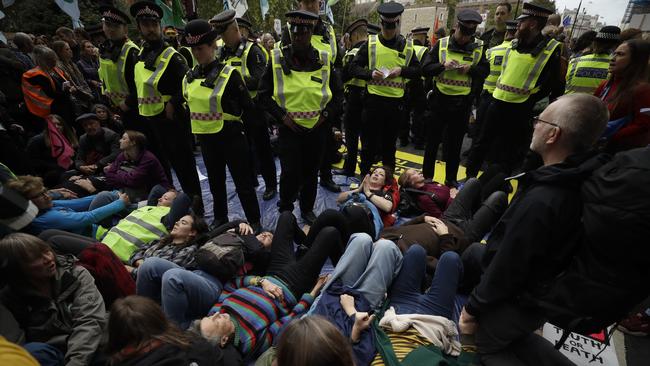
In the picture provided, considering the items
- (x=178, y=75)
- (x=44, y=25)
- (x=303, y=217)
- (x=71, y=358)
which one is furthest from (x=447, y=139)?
(x=44, y=25)

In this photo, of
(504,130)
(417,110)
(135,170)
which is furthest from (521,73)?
(135,170)

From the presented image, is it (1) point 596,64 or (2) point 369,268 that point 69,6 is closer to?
(2) point 369,268

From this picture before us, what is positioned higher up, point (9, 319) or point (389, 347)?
point (9, 319)

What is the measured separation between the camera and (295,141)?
10.6 ft

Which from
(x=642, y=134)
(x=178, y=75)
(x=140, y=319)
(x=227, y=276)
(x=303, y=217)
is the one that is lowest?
(x=303, y=217)

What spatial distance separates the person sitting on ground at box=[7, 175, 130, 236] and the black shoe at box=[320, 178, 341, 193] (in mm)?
2433

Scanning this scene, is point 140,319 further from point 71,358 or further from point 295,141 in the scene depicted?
point 295,141

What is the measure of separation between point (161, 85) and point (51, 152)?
2161 millimetres

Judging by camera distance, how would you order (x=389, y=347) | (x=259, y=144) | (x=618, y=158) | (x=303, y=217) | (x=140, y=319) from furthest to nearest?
(x=259, y=144), (x=303, y=217), (x=389, y=347), (x=140, y=319), (x=618, y=158)

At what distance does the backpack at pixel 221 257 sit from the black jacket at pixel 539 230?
5.64ft

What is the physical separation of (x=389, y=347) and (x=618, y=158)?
1.45 meters

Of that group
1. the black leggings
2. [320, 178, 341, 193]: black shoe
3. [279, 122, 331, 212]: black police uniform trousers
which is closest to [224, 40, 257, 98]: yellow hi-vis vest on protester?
[279, 122, 331, 212]: black police uniform trousers

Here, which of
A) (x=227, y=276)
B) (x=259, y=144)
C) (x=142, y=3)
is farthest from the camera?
(x=259, y=144)

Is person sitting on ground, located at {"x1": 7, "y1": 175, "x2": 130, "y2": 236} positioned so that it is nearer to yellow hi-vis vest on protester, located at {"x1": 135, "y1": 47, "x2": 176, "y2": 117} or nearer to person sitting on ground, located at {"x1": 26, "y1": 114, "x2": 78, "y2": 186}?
yellow hi-vis vest on protester, located at {"x1": 135, "y1": 47, "x2": 176, "y2": 117}
